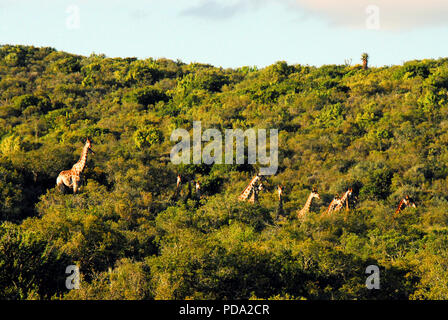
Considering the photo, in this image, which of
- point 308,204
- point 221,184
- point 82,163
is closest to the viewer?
point 308,204

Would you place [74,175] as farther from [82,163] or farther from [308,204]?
[308,204]

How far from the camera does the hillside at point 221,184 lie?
61.1ft

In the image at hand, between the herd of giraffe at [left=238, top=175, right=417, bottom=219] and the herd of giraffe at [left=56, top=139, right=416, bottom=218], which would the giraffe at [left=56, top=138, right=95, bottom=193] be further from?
the herd of giraffe at [left=238, top=175, right=417, bottom=219]

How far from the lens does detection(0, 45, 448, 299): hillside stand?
61.1 feet

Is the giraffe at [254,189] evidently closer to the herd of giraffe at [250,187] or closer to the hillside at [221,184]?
the herd of giraffe at [250,187]

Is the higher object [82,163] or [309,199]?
[82,163]

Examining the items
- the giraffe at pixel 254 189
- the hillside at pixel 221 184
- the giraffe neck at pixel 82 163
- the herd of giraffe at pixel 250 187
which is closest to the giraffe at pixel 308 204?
the herd of giraffe at pixel 250 187

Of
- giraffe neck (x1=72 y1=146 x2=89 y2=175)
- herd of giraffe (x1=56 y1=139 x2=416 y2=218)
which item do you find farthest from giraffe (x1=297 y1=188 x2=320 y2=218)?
giraffe neck (x1=72 y1=146 x2=89 y2=175)

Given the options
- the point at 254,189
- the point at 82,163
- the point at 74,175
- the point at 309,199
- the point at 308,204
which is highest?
the point at 82,163

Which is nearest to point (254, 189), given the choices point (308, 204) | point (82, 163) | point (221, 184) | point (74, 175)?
point (308, 204)

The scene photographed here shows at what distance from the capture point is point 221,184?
35844 millimetres
